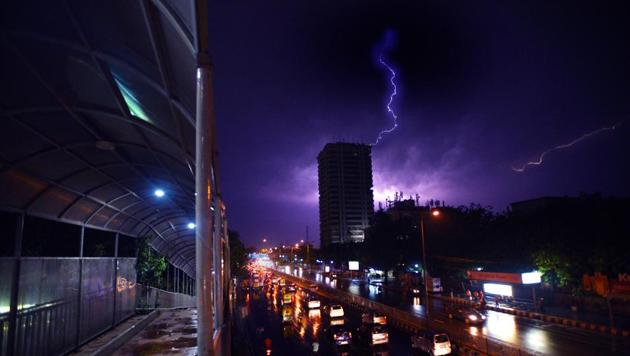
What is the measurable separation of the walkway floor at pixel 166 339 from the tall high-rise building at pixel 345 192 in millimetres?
123956

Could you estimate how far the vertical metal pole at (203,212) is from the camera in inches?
170

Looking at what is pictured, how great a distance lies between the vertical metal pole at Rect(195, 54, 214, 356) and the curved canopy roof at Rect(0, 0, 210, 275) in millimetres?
438

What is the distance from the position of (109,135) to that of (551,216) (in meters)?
35.6

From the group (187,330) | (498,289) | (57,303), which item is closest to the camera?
(57,303)

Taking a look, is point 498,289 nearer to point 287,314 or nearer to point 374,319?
point 374,319

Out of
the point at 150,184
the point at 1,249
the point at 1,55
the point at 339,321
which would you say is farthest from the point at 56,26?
the point at 339,321

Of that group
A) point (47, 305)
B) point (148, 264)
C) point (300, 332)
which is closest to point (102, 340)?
point (47, 305)

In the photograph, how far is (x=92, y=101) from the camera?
282 inches

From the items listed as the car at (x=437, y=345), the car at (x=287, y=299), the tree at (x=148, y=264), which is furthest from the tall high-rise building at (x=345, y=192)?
the car at (x=437, y=345)

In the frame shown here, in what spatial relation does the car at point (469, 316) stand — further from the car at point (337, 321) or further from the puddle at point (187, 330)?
the puddle at point (187, 330)

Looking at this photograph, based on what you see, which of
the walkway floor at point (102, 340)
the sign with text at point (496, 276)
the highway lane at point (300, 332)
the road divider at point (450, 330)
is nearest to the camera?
the walkway floor at point (102, 340)

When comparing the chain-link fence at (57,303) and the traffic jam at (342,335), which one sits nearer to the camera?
the chain-link fence at (57,303)

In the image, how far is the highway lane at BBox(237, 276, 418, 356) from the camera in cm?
2083

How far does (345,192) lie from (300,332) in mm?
118032
